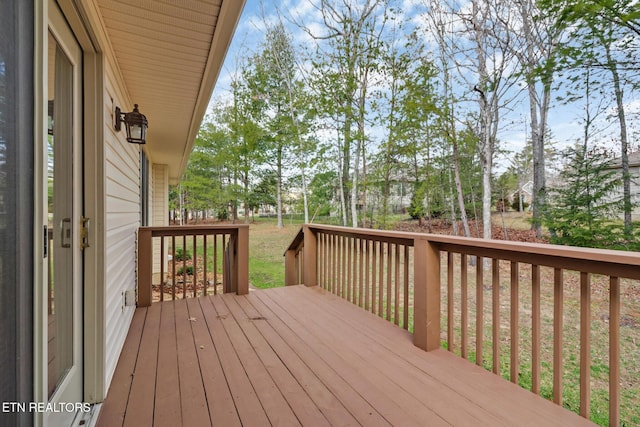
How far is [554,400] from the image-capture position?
163 cm

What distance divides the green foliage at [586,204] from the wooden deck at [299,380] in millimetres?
6004

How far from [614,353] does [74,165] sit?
9.28ft

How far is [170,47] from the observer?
6.84 feet

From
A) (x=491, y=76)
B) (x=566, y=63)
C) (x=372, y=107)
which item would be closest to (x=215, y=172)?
(x=372, y=107)

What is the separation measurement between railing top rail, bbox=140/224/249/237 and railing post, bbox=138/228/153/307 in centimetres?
8

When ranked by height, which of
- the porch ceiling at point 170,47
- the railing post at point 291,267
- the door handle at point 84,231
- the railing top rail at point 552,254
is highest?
the porch ceiling at point 170,47

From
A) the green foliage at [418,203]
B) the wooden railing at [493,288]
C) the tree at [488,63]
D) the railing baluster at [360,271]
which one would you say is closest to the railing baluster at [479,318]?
the wooden railing at [493,288]

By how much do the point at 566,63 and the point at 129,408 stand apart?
8.53m

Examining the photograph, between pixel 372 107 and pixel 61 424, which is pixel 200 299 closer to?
pixel 61 424

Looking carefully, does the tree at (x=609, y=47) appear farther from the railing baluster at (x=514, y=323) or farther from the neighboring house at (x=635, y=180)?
the railing baluster at (x=514, y=323)

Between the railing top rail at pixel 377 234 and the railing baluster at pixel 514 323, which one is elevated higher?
the railing top rail at pixel 377 234

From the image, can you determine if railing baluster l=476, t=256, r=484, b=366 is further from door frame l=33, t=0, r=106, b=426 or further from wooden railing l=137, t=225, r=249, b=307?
wooden railing l=137, t=225, r=249, b=307

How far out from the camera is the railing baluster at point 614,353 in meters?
1.41

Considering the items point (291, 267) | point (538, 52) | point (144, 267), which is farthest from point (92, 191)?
point (538, 52)
